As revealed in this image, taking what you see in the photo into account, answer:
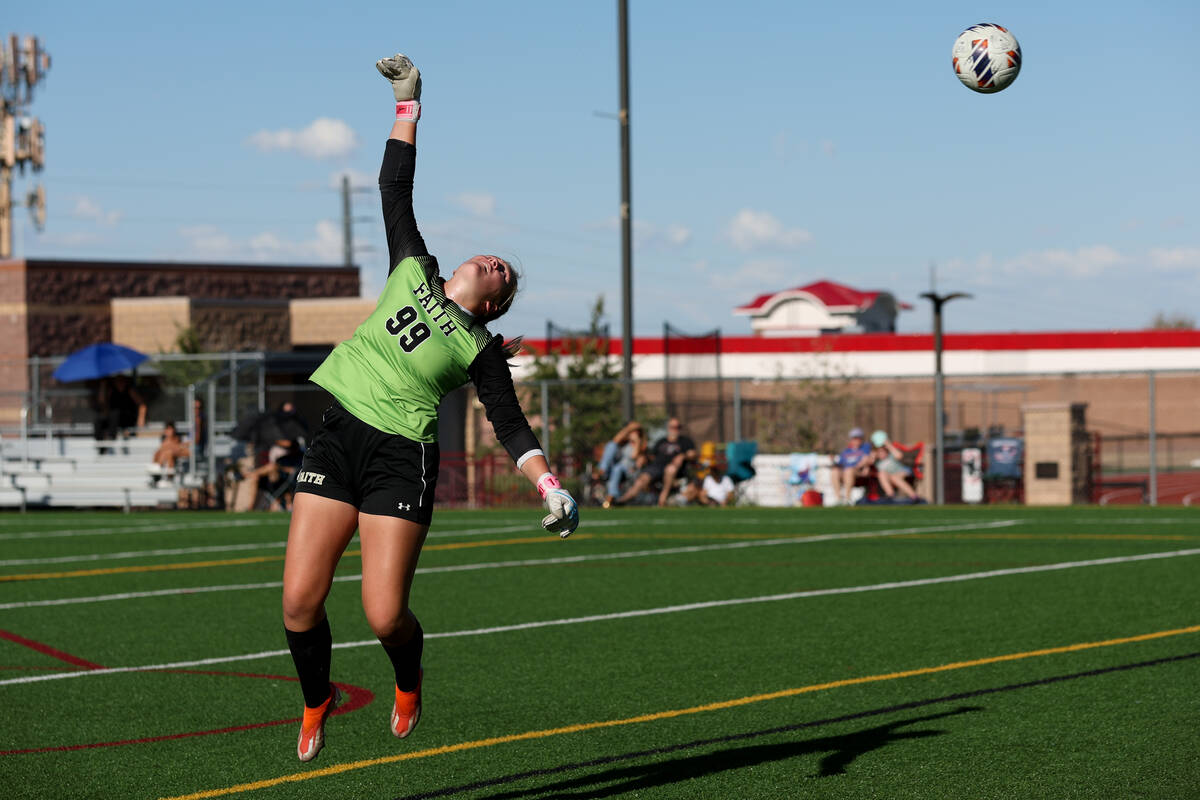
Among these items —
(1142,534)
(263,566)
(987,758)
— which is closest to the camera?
(987,758)

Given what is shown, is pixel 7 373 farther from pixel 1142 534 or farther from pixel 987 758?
pixel 987 758

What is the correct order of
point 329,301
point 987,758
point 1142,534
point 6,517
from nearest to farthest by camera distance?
1. point 987,758
2. point 1142,534
3. point 6,517
4. point 329,301

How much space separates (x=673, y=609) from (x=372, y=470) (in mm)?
6657

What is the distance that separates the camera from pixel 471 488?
93.0ft

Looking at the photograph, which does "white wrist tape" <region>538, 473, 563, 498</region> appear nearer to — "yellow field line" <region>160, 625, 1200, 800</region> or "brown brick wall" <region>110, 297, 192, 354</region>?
"yellow field line" <region>160, 625, 1200, 800</region>

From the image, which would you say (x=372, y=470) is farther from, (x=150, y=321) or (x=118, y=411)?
(x=150, y=321)

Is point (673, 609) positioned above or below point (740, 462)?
below

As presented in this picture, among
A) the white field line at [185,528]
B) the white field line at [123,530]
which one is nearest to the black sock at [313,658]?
the white field line at [185,528]

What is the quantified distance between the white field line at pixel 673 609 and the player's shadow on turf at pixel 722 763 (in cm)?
406

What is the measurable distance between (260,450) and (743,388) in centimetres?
2750

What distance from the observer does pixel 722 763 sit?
6.72 m

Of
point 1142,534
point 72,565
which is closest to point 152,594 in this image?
point 72,565

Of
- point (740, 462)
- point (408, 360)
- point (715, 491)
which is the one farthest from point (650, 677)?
point (740, 462)

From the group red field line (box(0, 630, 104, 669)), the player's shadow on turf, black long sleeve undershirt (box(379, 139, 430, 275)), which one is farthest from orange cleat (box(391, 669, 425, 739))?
red field line (box(0, 630, 104, 669))
